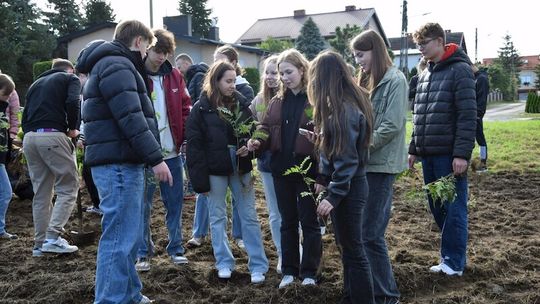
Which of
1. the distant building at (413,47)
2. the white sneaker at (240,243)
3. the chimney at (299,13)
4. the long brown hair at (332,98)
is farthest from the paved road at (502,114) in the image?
the chimney at (299,13)

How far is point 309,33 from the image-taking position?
1906 inches

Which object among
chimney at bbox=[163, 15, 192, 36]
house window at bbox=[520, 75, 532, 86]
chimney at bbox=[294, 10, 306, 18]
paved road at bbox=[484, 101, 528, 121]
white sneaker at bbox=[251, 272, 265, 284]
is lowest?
paved road at bbox=[484, 101, 528, 121]

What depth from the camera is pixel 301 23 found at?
64312 millimetres

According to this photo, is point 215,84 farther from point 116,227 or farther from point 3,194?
point 3,194

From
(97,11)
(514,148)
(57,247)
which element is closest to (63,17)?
(97,11)

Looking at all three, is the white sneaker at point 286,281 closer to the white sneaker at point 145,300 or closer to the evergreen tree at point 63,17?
the white sneaker at point 145,300

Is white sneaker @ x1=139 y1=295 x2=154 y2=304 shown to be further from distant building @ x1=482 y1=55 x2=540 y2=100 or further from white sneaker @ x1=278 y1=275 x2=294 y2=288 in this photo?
distant building @ x1=482 y1=55 x2=540 y2=100

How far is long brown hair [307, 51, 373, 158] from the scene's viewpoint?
3.55 meters

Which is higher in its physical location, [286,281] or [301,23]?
[301,23]

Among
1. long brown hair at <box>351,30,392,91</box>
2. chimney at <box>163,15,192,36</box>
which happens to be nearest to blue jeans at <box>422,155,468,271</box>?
long brown hair at <box>351,30,392,91</box>

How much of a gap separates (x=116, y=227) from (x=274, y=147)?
1396mm

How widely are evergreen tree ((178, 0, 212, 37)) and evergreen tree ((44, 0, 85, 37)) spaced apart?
16489mm

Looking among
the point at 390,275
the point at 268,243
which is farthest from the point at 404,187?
the point at 390,275

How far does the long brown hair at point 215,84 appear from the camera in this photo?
4762 millimetres
